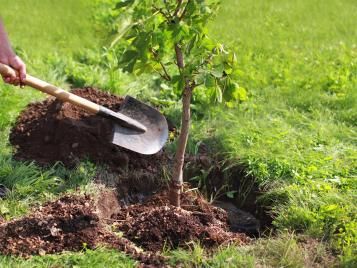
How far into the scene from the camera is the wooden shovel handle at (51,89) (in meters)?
4.21

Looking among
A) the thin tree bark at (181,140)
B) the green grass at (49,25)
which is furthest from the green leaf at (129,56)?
the green grass at (49,25)

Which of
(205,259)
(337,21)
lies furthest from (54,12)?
(205,259)

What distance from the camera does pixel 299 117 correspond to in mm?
5723

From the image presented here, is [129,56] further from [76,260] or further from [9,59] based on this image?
[76,260]

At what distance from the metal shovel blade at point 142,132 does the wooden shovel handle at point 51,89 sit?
269 millimetres

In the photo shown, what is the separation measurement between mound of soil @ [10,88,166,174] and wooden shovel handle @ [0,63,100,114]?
0.86 ft

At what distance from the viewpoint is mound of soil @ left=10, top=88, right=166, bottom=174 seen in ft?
15.9

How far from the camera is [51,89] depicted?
14.7 ft

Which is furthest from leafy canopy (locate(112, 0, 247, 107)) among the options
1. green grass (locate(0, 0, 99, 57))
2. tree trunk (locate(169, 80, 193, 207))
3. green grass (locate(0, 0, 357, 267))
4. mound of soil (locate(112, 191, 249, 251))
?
green grass (locate(0, 0, 99, 57))

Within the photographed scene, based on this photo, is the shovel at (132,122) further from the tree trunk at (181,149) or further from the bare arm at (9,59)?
the tree trunk at (181,149)

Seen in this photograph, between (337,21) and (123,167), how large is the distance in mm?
4989

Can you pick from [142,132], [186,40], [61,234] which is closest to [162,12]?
[186,40]

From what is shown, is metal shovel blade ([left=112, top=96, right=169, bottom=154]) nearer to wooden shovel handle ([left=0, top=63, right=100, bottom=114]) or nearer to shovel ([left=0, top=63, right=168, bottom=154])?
shovel ([left=0, top=63, right=168, bottom=154])

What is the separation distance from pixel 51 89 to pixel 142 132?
2.55 ft
